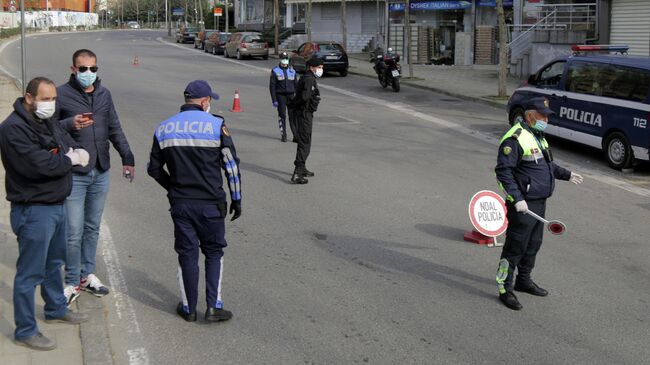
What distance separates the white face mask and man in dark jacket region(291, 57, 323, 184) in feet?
19.5

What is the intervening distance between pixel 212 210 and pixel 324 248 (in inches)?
94.9

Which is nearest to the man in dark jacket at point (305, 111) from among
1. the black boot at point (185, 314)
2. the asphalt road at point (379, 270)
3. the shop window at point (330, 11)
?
the asphalt road at point (379, 270)

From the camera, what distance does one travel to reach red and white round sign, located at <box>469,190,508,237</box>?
771 cm

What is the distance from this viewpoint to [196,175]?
5.25 m

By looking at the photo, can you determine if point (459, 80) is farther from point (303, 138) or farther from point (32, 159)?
point (32, 159)

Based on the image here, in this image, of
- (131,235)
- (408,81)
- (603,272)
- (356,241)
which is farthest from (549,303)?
(408,81)

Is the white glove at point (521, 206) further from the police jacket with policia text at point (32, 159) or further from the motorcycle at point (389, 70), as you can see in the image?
the motorcycle at point (389, 70)

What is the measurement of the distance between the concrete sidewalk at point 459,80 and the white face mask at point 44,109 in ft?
57.9

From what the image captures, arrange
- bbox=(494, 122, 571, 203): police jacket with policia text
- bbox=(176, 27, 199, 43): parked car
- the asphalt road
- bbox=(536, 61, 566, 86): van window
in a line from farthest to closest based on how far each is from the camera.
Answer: bbox=(176, 27, 199, 43): parked car < bbox=(536, 61, 566, 86): van window < bbox=(494, 122, 571, 203): police jacket with policia text < the asphalt road

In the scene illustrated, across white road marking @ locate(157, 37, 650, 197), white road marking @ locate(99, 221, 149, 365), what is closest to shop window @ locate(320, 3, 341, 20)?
white road marking @ locate(157, 37, 650, 197)

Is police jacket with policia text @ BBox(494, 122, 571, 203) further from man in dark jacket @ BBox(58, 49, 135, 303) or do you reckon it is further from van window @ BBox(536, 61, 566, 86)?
van window @ BBox(536, 61, 566, 86)

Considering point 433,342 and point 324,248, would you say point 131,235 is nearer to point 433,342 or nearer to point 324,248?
point 324,248

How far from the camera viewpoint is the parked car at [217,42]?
47334 millimetres

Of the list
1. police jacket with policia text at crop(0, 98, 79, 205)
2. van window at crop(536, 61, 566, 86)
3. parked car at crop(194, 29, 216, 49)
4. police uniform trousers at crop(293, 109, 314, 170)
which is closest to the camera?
police jacket with policia text at crop(0, 98, 79, 205)
